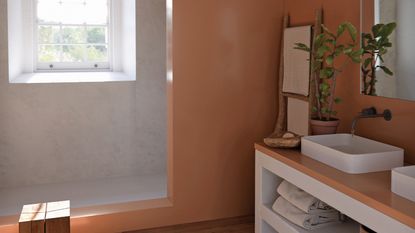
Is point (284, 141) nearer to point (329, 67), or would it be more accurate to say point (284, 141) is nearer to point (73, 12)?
point (329, 67)

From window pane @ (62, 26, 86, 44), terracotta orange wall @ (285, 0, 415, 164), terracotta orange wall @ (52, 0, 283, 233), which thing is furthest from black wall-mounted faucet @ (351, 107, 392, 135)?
A: window pane @ (62, 26, 86, 44)

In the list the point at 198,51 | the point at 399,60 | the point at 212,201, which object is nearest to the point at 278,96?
the point at 198,51

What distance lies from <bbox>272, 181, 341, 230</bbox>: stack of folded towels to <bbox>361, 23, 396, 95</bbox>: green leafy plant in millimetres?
690

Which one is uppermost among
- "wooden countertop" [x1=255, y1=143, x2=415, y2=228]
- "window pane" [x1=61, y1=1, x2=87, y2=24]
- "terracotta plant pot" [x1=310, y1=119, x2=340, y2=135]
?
"window pane" [x1=61, y1=1, x2=87, y2=24]

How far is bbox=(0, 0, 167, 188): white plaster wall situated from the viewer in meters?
3.98

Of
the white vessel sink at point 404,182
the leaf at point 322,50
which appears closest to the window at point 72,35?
the leaf at point 322,50

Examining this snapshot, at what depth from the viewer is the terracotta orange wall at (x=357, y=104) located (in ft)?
7.37

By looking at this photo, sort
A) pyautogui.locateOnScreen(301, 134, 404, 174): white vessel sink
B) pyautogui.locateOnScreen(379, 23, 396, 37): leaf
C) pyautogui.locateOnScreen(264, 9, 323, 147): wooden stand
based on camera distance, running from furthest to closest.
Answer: pyautogui.locateOnScreen(264, 9, 323, 147): wooden stand < pyautogui.locateOnScreen(379, 23, 396, 37): leaf < pyautogui.locateOnScreen(301, 134, 404, 174): white vessel sink

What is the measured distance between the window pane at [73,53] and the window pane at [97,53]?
7 centimetres

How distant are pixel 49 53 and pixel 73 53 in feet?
0.77

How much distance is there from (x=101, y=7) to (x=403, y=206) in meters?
3.76

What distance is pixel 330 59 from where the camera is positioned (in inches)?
91.4

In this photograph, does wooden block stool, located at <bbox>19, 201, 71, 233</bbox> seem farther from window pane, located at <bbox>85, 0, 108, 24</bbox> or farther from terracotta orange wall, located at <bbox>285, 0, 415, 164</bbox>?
window pane, located at <bbox>85, 0, 108, 24</bbox>

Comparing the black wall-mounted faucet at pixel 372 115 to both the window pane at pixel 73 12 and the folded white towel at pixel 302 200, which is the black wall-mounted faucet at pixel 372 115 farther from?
the window pane at pixel 73 12
